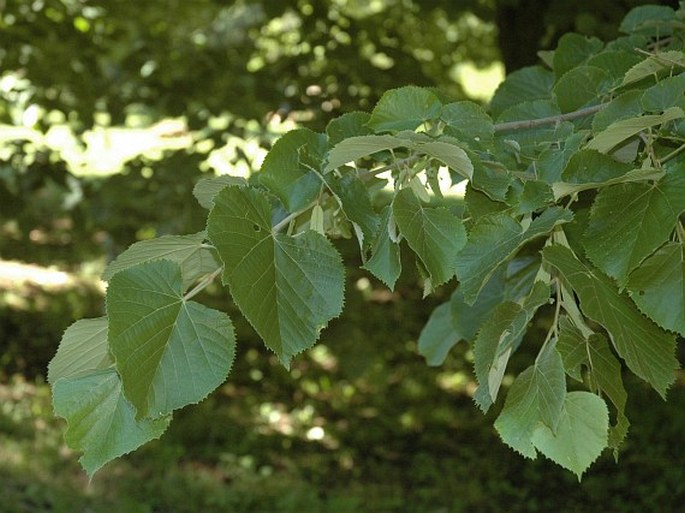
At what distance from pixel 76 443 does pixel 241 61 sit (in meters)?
3.40

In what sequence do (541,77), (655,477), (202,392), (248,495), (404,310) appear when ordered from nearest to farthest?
(202,392)
(541,77)
(248,495)
(655,477)
(404,310)

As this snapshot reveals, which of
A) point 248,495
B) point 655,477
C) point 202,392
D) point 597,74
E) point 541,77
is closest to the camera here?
point 202,392

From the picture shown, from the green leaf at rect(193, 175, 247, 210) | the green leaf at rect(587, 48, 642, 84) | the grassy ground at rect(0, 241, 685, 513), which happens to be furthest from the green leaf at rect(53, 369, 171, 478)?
the grassy ground at rect(0, 241, 685, 513)

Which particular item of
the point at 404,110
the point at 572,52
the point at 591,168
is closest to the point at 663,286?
the point at 591,168

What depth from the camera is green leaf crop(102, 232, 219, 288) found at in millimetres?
1153

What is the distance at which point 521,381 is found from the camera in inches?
43.8

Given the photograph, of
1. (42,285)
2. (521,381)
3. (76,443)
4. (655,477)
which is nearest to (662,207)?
(521,381)

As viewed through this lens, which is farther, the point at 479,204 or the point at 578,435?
the point at 479,204

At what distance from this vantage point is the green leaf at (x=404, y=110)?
117 cm

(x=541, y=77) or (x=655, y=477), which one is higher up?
(x=541, y=77)

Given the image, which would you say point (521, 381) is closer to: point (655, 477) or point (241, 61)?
point (241, 61)

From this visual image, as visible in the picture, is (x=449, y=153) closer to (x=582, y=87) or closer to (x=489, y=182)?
(x=489, y=182)

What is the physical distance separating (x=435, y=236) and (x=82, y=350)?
0.47m

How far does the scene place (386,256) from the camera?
113 cm
